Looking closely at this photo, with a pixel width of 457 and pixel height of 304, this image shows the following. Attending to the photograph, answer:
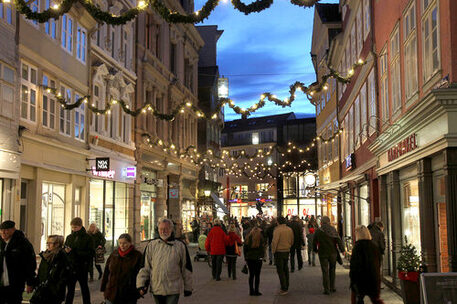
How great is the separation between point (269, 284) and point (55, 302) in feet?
26.9

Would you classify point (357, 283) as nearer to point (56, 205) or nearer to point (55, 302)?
point (55, 302)

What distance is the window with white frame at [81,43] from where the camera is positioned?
21.8 meters

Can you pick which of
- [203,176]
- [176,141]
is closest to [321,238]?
[176,141]

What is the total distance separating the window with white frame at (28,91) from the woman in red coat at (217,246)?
6.54 metres

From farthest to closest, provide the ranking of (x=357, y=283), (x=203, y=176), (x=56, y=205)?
(x=203, y=176) → (x=56, y=205) → (x=357, y=283)

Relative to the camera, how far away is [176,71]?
37438 mm

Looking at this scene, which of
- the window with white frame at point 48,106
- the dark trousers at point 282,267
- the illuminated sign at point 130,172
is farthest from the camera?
the illuminated sign at point 130,172

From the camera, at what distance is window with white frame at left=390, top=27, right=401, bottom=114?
1438cm

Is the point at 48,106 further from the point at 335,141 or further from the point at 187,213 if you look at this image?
the point at 187,213

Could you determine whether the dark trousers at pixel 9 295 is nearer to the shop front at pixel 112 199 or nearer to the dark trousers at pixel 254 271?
the dark trousers at pixel 254 271

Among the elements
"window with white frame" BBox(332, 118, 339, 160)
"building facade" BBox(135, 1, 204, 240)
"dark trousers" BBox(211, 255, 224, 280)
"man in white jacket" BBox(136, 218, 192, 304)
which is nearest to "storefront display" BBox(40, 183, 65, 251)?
"dark trousers" BBox(211, 255, 224, 280)

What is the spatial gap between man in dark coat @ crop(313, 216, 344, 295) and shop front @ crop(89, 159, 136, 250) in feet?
37.6

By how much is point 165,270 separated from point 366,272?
374 cm

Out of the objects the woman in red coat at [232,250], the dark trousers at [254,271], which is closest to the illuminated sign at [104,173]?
the woman in red coat at [232,250]
